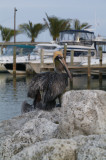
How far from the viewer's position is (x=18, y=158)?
3709 millimetres

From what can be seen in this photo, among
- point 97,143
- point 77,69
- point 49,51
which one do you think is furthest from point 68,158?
point 49,51

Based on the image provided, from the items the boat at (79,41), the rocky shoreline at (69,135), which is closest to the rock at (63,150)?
the rocky shoreline at (69,135)

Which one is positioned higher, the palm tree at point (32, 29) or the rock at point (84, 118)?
the palm tree at point (32, 29)

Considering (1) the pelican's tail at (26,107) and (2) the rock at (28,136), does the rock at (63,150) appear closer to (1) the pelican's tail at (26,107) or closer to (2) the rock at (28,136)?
(2) the rock at (28,136)

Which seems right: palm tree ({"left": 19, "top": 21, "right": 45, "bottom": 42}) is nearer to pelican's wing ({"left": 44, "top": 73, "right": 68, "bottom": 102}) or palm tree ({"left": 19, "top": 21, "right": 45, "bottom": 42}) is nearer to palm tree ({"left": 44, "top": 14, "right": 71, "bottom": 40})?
palm tree ({"left": 44, "top": 14, "right": 71, "bottom": 40})

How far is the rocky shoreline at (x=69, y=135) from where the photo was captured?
3.65 metres

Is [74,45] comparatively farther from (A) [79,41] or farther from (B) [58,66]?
(B) [58,66]

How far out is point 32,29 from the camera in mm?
49875

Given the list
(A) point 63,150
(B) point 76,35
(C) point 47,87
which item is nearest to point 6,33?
(B) point 76,35

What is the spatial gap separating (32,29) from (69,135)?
4580cm

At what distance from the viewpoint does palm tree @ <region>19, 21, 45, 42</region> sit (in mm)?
49656

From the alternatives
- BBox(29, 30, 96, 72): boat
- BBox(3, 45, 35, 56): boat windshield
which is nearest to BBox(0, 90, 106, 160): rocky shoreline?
BBox(29, 30, 96, 72): boat

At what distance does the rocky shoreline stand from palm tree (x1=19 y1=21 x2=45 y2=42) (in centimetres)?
4402

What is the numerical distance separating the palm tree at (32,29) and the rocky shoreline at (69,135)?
144 ft
